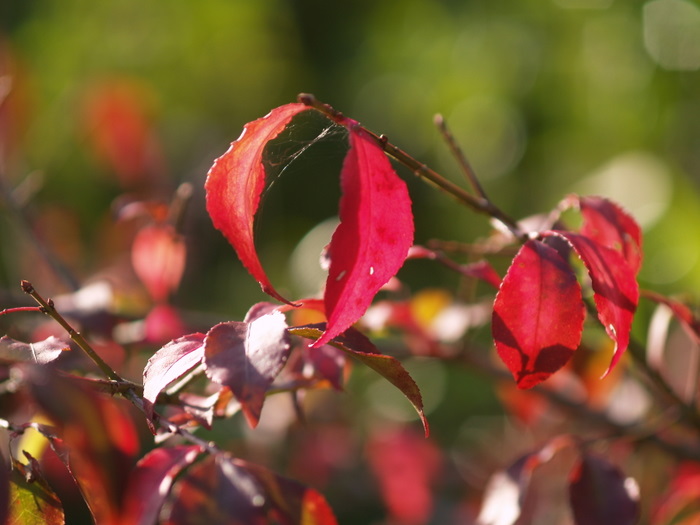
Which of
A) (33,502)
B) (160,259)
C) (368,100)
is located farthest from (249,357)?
(368,100)

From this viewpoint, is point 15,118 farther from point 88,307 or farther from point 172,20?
point 172,20

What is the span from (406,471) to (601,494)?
28.5 inches

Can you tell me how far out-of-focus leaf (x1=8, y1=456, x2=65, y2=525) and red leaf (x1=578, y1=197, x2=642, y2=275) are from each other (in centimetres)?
42

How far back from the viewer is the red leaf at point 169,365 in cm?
44

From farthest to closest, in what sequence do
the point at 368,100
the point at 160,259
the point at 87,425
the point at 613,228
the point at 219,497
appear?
the point at 368,100 → the point at 160,259 → the point at 613,228 → the point at 219,497 → the point at 87,425

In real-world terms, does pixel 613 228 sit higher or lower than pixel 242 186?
lower

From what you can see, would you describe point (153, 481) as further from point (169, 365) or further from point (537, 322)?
point (537, 322)

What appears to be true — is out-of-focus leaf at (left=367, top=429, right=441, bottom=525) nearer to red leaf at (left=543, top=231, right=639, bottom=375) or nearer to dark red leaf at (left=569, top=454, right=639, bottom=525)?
dark red leaf at (left=569, top=454, right=639, bottom=525)

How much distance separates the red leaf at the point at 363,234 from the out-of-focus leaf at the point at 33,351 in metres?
0.17

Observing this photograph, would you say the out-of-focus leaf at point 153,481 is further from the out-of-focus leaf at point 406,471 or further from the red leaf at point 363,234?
the out-of-focus leaf at point 406,471

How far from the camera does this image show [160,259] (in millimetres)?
971

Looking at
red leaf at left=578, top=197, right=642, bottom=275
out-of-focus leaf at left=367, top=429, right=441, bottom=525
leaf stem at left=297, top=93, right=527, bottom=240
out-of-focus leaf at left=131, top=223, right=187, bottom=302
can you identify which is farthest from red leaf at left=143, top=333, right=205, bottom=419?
out-of-focus leaf at left=367, top=429, right=441, bottom=525

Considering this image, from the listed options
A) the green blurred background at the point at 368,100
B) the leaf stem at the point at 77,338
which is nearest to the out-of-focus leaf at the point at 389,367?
the leaf stem at the point at 77,338

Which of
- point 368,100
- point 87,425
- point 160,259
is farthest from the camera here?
point 368,100
